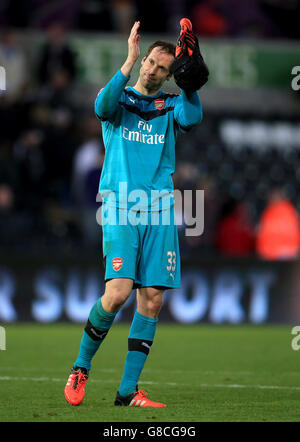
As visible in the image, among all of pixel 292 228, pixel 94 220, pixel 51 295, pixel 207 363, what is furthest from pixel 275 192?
pixel 207 363

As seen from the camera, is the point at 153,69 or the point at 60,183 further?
the point at 60,183

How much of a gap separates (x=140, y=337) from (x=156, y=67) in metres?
1.70

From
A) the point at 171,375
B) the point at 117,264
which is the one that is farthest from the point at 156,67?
the point at 171,375

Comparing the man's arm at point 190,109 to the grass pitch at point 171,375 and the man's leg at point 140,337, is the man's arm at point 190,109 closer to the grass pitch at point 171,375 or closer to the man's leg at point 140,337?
the man's leg at point 140,337

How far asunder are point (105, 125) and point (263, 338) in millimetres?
5213

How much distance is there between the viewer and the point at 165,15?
16.6 meters

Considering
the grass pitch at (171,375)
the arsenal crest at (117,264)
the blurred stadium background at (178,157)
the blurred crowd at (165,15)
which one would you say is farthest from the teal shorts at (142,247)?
the blurred crowd at (165,15)

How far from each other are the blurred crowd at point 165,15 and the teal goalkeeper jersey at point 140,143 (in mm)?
10735

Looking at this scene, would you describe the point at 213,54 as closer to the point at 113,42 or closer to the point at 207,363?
the point at 113,42

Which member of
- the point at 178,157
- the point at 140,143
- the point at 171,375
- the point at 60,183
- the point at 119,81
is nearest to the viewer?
the point at 119,81

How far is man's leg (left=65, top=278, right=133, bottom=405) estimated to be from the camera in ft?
18.1

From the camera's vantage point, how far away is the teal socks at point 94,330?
5609 mm

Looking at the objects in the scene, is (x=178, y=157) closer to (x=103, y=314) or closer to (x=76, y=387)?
(x=103, y=314)

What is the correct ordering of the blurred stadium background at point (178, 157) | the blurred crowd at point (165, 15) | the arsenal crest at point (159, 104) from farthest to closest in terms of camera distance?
the blurred crowd at point (165, 15)
the blurred stadium background at point (178, 157)
the arsenal crest at point (159, 104)
